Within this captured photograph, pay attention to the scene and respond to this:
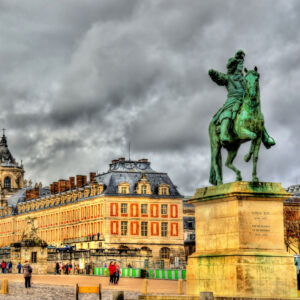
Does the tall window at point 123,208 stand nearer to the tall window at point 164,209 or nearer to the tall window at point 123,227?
the tall window at point 123,227

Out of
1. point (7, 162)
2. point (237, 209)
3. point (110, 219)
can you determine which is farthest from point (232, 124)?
point (7, 162)

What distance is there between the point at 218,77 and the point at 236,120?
1.68 m

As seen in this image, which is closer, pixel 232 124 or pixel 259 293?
pixel 259 293

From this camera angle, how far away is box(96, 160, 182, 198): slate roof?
10925 centimetres

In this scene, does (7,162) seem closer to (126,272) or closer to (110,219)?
(110,219)

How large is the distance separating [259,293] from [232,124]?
17.0ft

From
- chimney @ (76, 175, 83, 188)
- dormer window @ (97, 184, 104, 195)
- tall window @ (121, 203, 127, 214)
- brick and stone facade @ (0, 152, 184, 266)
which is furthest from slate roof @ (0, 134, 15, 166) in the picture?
tall window @ (121, 203, 127, 214)

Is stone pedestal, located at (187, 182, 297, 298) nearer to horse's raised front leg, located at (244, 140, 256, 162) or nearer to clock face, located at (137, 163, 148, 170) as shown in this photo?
horse's raised front leg, located at (244, 140, 256, 162)

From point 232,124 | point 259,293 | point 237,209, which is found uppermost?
point 232,124

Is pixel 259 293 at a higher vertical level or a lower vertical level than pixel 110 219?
lower

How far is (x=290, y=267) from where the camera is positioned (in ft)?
75.9

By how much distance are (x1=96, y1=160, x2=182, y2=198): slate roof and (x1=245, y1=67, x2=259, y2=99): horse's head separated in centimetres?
8433

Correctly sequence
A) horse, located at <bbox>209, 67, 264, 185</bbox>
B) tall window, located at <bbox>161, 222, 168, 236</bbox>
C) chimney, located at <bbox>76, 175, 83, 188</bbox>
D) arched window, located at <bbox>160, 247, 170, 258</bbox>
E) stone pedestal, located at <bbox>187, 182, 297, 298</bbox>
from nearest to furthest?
stone pedestal, located at <bbox>187, 182, 297, 298</bbox> < horse, located at <bbox>209, 67, 264, 185</bbox> < arched window, located at <bbox>160, 247, 170, 258</bbox> < tall window, located at <bbox>161, 222, 168, 236</bbox> < chimney, located at <bbox>76, 175, 83, 188</bbox>

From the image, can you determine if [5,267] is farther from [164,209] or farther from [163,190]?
[163,190]
